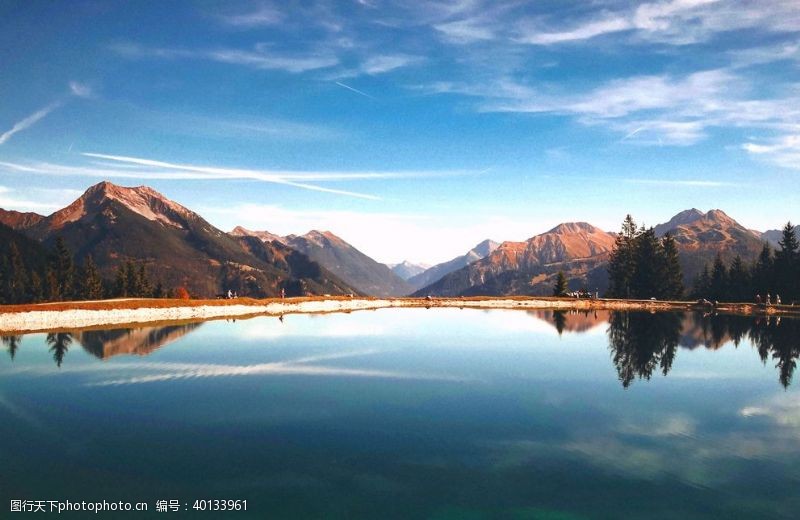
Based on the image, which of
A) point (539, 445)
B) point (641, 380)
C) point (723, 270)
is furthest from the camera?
point (723, 270)

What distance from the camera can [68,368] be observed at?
35.1 meters

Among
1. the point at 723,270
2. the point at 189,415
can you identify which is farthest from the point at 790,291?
the point at 189,415

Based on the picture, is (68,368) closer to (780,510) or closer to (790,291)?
(780,510)

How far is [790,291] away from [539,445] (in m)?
122

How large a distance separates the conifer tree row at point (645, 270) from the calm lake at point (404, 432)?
92496 millimetres

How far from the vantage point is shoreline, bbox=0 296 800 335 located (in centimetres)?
6300

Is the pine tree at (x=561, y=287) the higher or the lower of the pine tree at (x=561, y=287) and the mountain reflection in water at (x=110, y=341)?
the higher

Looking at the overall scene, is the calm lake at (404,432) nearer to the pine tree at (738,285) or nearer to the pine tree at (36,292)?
the pine tree at (738,285)

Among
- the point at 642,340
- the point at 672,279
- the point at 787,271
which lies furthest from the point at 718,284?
the point at 642,340

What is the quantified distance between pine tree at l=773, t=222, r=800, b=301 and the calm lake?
86074mm

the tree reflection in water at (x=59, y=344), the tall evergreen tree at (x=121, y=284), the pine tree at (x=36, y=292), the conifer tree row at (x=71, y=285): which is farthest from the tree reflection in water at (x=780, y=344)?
the pine tree at (x=36, y=292)

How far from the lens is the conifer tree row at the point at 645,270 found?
131 m

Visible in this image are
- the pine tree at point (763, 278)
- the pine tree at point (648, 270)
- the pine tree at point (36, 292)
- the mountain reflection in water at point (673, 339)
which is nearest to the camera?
the mountain reflection in water at point (673, 339)

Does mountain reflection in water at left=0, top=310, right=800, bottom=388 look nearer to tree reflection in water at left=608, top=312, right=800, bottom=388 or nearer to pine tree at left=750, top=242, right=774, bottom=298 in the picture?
tree reflection in water at left=608, top=312, right=800, bottom=388
